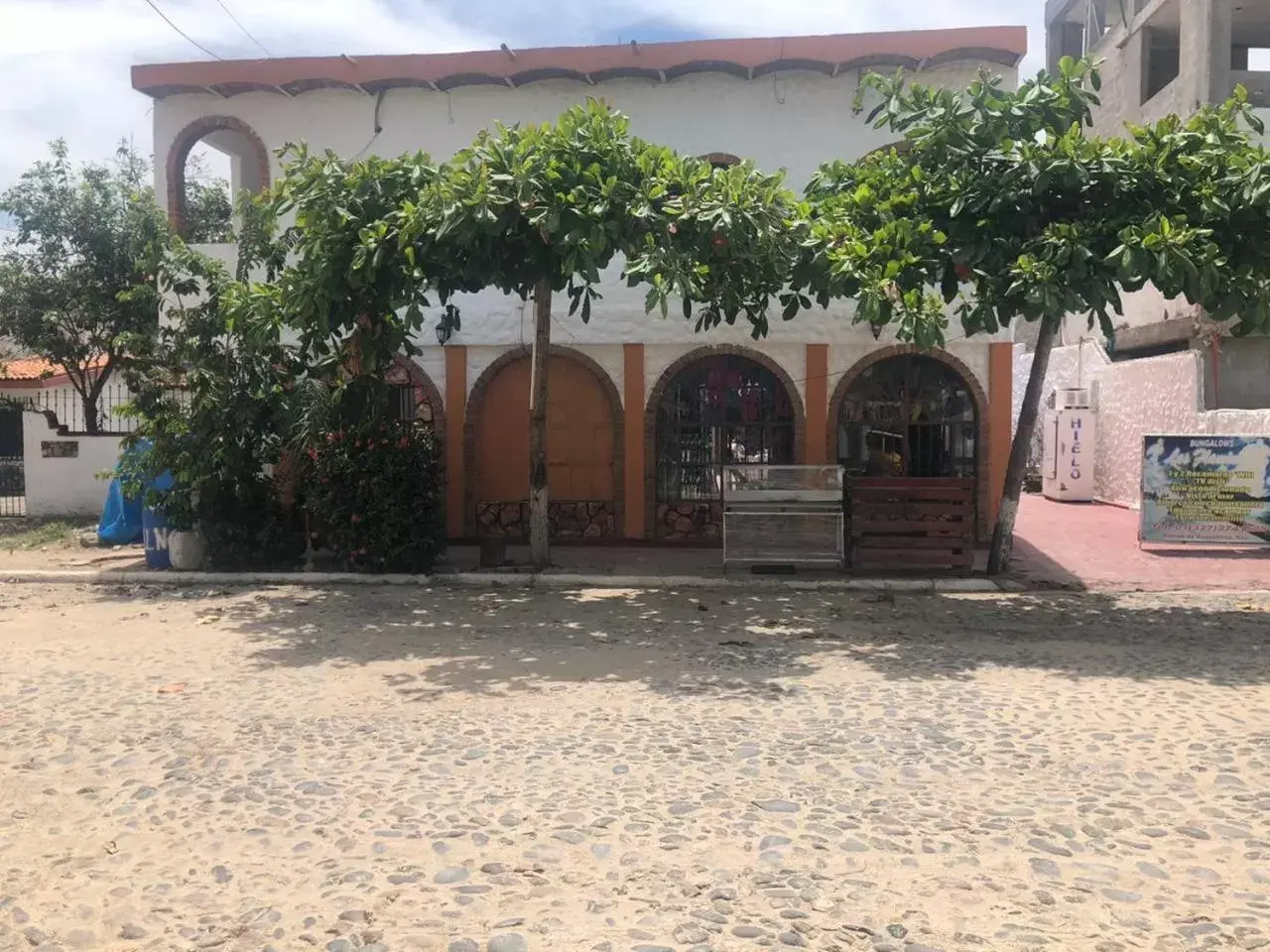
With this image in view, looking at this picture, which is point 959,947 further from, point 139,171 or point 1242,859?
point 139,171

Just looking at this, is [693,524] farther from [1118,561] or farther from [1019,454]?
[1118,561]

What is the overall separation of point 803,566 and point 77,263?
12464 millimetres

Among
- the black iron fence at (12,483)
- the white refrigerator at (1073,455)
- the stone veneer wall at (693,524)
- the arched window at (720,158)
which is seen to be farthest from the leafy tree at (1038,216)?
the black iron fence at (12,483)

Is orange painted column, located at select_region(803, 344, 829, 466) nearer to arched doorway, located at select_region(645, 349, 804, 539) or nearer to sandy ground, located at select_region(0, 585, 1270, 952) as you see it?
arched doorway, located at select_region(645, 349, 804, 539)

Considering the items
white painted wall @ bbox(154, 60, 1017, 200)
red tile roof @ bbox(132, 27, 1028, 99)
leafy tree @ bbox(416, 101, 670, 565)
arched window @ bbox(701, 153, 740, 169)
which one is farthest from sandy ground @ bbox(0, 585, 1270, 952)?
red tile roof @ bbox(132, 27, 1028, 99)

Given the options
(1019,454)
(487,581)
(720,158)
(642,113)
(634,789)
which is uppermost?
(642,113)

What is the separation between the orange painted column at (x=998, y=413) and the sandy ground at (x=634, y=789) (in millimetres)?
4901

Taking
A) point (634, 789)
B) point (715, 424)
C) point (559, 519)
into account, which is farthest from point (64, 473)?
point (634, 789)

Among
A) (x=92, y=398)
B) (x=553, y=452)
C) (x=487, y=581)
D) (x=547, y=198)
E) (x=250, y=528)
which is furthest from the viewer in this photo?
(x=92, y=398)

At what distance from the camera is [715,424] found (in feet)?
45.5

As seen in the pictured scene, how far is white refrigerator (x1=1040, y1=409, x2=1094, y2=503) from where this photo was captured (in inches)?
790

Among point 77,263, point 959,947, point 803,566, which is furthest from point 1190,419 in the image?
point 77,263

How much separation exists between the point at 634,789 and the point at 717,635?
3792mm

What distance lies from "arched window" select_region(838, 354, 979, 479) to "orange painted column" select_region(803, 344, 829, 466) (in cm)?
28
